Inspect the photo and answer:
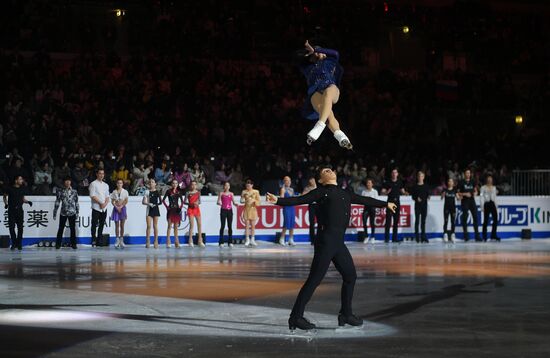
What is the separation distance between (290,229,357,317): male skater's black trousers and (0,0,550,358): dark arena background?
3 centimetres

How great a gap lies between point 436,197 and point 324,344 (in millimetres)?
23912

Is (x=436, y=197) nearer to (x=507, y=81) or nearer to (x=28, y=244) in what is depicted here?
(x=507, y=81)

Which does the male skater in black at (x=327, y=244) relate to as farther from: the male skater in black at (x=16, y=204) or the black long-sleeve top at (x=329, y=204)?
the male skater in black at (x=16, y=204)

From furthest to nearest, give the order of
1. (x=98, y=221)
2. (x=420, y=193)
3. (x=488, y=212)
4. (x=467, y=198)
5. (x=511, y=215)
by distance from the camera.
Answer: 1. (x=511, y=215)
2. (x=488, y=212)
3. (x=467, y=198)
4. (x=420, y=193)
5. (x=98, y=221)

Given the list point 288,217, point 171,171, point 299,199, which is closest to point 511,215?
point 288,217

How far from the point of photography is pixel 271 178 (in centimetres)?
3219

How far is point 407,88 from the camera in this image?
39.8 meters

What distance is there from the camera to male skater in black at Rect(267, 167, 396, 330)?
464 inches

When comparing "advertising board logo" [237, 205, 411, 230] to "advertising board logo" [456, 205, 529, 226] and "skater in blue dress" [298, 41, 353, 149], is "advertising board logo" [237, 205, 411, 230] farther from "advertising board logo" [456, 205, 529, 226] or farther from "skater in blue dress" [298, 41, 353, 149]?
"skater in blue dress" [298, 41, 353, 149]

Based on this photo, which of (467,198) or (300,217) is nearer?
(300,217)

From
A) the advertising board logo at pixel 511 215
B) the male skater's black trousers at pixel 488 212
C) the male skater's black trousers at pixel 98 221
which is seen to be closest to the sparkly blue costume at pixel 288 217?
the male skater's black trousers at pixel 98 221

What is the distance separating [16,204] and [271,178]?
9071 mm

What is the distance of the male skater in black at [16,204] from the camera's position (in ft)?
88.6

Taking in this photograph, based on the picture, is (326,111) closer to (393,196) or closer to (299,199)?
(299,199)
